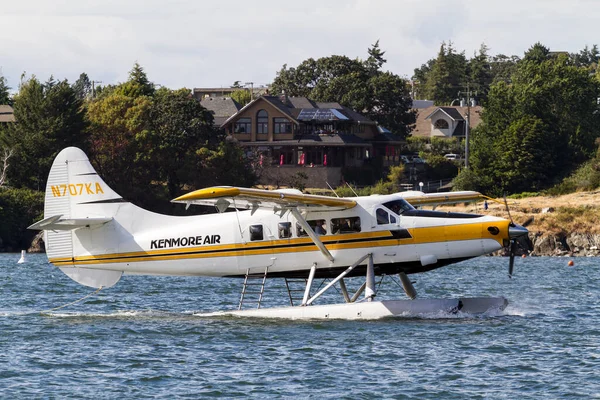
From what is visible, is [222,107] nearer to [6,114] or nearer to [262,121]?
[262,121]

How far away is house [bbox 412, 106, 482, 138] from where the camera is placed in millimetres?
98500

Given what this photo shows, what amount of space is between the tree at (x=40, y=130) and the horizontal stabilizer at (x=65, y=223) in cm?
3921

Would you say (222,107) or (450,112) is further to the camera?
(450,112)

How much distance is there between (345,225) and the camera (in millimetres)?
20531

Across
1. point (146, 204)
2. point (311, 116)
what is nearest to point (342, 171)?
point (311, 116)

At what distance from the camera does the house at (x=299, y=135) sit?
2886 inches

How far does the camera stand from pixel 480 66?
12456 centimetres

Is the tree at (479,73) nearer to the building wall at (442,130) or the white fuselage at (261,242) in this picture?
the building wall at (442,130)

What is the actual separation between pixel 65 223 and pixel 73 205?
0.77m

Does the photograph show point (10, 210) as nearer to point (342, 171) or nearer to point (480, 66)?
point (342, 171)

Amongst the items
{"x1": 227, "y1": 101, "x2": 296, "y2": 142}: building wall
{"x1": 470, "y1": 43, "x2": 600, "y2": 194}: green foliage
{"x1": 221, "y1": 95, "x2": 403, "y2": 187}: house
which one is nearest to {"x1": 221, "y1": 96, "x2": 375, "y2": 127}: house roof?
{"x1": 221, "y1": 95, "x2": 403, "y2": 187}: house

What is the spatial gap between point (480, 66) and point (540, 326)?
107 meters

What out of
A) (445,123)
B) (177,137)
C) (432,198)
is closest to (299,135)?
(177,137)

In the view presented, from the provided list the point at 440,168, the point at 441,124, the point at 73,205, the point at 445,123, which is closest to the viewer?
the point at 73,205
